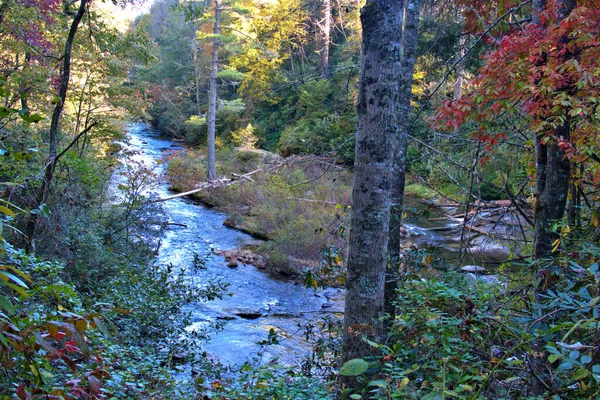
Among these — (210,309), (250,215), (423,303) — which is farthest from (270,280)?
(423,303)

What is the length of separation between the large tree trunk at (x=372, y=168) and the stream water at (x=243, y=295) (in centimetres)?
126

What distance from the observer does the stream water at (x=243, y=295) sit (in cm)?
658

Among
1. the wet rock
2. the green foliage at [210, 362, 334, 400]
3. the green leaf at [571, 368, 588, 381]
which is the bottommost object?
the wet rock

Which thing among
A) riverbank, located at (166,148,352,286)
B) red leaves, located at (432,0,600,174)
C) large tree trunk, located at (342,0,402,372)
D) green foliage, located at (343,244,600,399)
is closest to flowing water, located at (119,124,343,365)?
riverbank, located at (166,148,352,286)

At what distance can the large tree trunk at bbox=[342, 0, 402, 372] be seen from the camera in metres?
2.96

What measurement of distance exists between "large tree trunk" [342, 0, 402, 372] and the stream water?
126 centimetres

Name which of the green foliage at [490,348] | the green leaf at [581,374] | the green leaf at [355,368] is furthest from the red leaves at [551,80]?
the green leaf at [355,368]

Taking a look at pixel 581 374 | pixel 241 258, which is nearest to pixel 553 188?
pixel 581 374

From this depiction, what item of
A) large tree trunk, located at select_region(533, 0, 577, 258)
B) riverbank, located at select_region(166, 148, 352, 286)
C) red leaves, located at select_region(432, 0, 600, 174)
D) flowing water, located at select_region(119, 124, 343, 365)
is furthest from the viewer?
riverbank, located at select_region(166, 148, 352, 286)

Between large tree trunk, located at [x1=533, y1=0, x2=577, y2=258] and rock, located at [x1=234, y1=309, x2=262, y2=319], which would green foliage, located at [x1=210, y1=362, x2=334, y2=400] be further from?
rock, located at [x1=234, y1=309, x2=262, y2=319]

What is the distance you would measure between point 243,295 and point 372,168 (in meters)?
6.39

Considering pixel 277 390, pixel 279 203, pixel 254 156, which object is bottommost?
pixel 277 390

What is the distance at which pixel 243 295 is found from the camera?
28.9 feet

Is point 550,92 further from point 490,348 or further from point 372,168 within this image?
point 490,348
